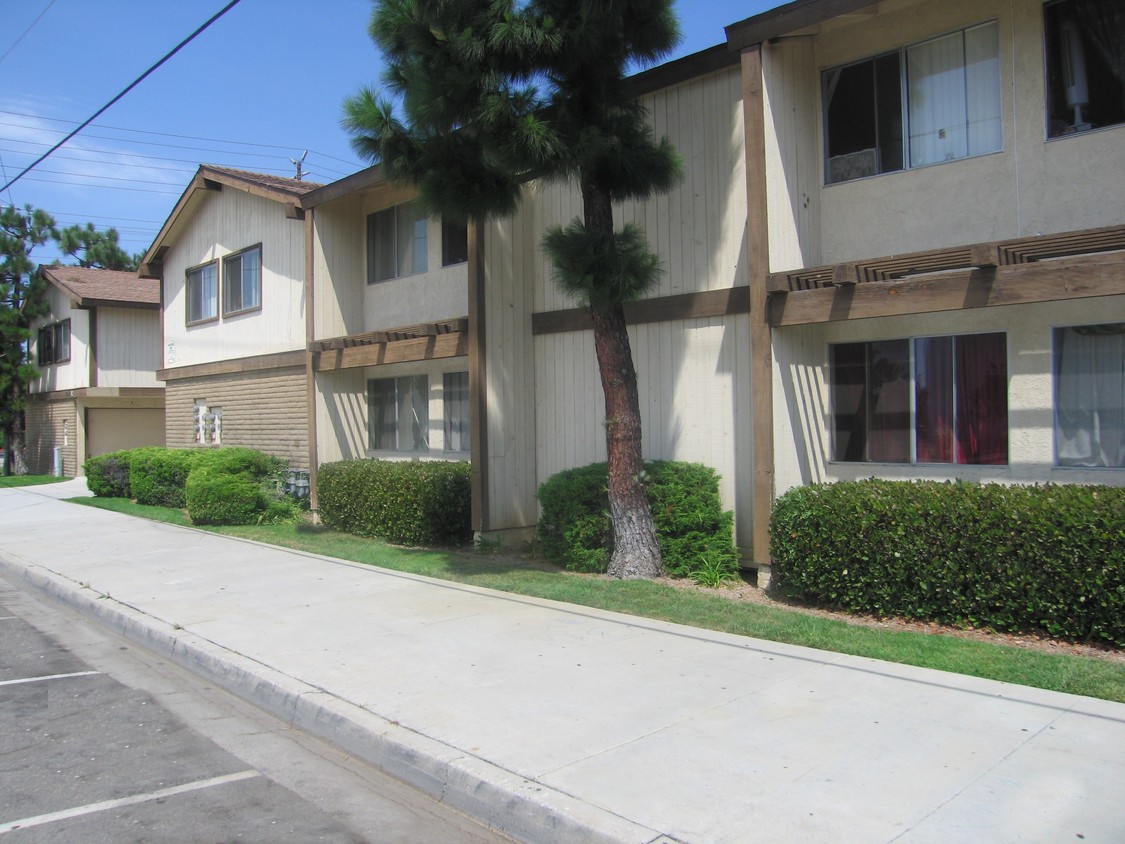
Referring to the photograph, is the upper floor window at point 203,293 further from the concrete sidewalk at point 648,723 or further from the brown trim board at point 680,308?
the concrete sidewalk at point 648,723

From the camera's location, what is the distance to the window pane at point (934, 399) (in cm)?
908

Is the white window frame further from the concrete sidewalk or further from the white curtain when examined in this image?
the white curtain

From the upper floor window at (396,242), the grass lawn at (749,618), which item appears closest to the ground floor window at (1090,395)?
the grass lawn at (749,618)

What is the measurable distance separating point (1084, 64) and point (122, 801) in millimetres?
9659

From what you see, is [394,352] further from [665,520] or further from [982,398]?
[982,398]

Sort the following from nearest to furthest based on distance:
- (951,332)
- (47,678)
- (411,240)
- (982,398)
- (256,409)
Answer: (47,678) → (982,398) → (951,332) → (411,240) → (256,409)

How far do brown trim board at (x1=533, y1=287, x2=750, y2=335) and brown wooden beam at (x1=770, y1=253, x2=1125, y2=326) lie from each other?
0.88m

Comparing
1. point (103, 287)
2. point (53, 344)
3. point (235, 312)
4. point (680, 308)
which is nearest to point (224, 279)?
point (235, 312)

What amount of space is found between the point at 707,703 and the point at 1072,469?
4740 mm

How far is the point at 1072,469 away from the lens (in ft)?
27.0

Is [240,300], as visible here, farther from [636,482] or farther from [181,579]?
[636,482]

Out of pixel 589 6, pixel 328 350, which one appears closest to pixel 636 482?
pixel 589 6

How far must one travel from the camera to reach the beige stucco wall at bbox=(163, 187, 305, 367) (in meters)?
17.2

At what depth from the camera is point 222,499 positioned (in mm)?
15570
